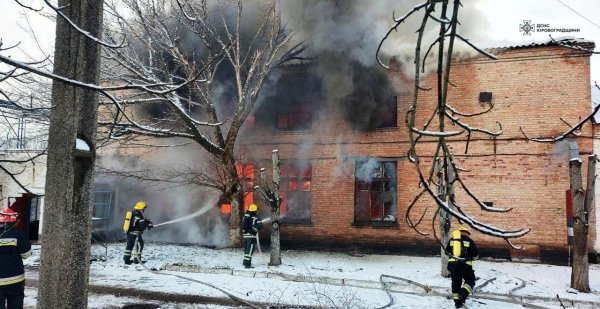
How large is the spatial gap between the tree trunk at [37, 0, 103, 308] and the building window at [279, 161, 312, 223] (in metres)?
11.3

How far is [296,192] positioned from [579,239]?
8.48 m

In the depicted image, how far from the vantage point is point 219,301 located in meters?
7.51

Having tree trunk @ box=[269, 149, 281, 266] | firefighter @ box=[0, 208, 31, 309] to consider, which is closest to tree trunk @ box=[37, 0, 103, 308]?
firefighter @ box=[0, 208, 31, 309]

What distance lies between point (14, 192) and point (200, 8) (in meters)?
11.0

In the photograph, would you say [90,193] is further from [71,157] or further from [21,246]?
[21,246]

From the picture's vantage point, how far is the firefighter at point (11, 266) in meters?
5.54

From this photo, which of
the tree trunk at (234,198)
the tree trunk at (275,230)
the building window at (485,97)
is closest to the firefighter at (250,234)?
the tree trunk at (275,230)

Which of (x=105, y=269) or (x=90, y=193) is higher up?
(x=90, y=193)

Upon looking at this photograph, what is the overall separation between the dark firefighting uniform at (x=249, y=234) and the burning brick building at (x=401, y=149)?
3.64 metres

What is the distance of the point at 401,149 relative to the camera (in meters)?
13.4

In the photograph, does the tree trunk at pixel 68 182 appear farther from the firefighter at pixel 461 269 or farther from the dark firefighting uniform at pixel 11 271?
the firefighter at pixel 461 269

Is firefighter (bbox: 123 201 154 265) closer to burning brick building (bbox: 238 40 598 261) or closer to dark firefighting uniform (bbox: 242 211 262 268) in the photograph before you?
dark firefighting uniform (bbox: 242 211 262 268)

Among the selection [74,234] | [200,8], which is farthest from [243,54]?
[74,234]

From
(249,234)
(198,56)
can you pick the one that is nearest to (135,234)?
(249,234)
